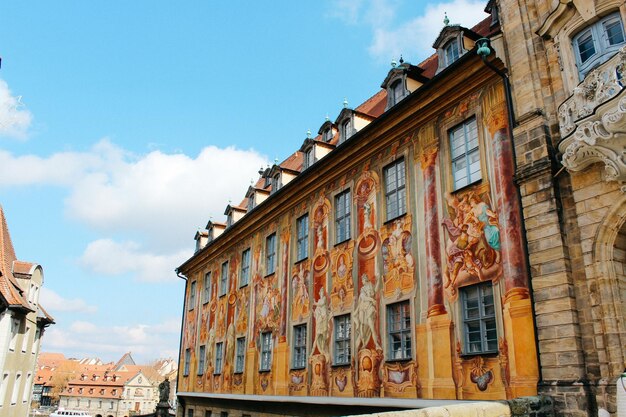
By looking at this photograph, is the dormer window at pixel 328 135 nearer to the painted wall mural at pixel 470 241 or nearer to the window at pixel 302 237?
the window at pixel 302 237

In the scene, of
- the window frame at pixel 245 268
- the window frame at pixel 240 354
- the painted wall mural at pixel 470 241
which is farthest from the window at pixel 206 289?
the painted wall mural at pixel 470 241

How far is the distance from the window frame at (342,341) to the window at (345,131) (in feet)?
16.9

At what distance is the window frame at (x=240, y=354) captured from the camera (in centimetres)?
1870

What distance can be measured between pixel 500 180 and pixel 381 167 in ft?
12.8

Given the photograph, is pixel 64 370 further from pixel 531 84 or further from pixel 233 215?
pixel 531 84

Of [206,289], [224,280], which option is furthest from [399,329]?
[206,289]

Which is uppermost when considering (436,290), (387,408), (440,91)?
(440,91)

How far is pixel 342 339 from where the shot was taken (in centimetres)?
1329

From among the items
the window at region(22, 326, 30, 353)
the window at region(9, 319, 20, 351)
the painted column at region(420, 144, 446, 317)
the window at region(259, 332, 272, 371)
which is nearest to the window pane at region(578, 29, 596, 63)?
the painted column at region(420, 144, 446, 317)

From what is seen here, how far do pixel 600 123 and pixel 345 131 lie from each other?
8.38 metres

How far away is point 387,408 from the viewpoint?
1118 centimetres

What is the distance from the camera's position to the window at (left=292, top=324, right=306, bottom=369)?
14.9 m

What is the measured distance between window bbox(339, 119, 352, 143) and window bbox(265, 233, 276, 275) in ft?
15.4

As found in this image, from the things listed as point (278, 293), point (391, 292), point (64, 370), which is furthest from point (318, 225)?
point (64, 370)
